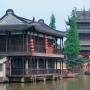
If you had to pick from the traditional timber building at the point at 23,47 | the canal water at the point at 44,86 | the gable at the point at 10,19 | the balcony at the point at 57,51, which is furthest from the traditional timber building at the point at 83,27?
the canal water at the point at 44,86

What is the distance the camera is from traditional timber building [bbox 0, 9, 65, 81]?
127 feet

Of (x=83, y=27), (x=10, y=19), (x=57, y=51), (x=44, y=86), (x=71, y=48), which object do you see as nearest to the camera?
(x=44, y=86)

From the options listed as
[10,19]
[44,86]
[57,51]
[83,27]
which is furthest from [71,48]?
[44,86]

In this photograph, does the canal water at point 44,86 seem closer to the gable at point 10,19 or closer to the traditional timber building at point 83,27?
the gable at point 10,19

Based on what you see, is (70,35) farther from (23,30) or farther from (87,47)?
(23,30)

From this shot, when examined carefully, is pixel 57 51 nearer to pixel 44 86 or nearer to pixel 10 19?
pixel 10 19

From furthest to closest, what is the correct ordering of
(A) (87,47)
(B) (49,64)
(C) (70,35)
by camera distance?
1. (A) (87,47)
2. (C) (70,35)
3. (B) (49,64)

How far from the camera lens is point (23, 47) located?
3947cm

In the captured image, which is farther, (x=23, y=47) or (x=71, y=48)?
(x=71, y=48)

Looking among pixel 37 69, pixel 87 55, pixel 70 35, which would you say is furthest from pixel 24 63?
pixel 87 55

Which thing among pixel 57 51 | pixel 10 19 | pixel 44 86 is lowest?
pixel 44 86

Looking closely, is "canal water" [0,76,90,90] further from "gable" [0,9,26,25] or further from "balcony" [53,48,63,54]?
"balcony" [53,48,63,54]

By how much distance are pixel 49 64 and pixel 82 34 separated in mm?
32111

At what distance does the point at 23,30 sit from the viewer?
1542 inches
